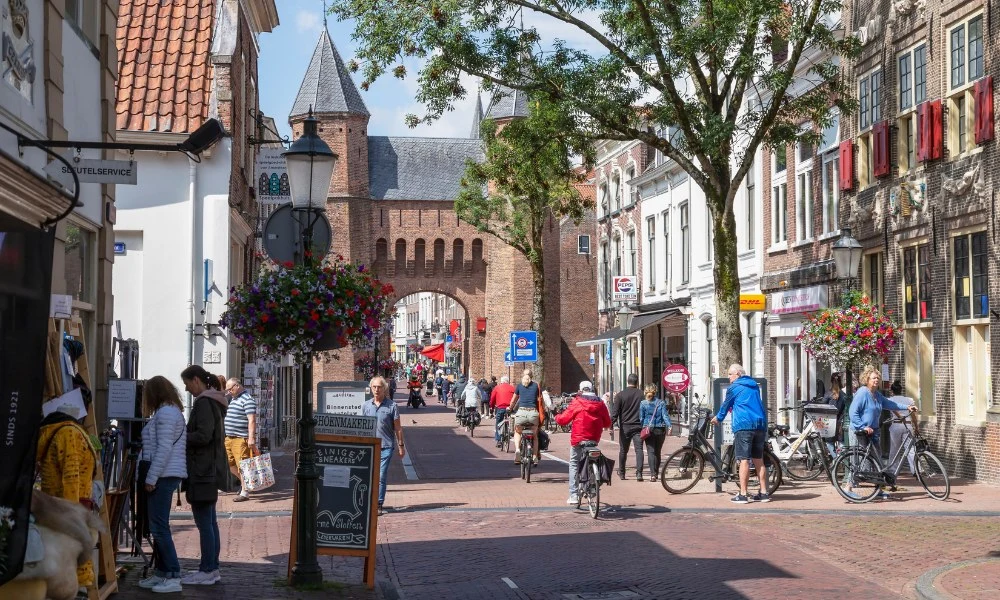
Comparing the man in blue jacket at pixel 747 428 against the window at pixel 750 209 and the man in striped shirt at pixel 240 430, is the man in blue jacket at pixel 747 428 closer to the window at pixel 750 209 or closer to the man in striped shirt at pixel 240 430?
the man in striped shirt at pixel 240 430

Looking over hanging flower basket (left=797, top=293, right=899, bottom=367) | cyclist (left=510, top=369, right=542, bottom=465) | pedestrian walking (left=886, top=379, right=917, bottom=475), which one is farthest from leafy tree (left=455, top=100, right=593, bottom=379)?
pedestrian walking (left=886, top=379, right=917, bottom=475)

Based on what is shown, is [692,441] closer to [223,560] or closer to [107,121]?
[223,560]

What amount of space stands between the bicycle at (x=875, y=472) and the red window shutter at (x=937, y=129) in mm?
5289

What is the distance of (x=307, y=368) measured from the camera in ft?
32.8

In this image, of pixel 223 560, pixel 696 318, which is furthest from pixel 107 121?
pixel 696 318

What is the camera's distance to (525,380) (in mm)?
21688

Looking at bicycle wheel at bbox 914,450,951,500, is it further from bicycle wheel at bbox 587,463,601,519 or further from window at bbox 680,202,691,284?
window at bbox 680,202,691,284

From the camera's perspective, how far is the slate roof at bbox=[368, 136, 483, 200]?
67312 millimetres

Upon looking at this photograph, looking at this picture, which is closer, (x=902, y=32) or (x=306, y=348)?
(x=306, y=348)

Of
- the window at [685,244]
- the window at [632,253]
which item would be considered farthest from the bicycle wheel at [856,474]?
the window at [632,253]

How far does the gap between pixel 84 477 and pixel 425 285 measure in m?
58.3

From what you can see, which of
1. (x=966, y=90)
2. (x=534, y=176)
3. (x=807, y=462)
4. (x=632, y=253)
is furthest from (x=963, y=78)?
(x=632, y=253)

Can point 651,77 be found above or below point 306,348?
above

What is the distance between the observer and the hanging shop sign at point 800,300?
78.2 ft
